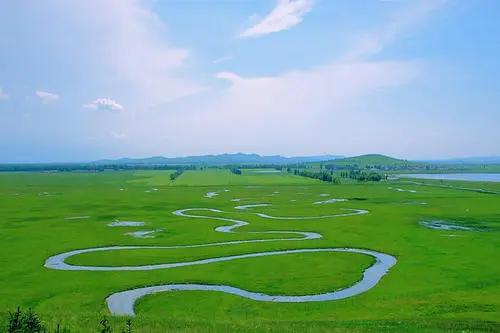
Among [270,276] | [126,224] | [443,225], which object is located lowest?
[270,276]

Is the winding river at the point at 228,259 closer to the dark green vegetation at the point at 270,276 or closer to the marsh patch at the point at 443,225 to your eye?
the dark green vegetation at the point at 270,276

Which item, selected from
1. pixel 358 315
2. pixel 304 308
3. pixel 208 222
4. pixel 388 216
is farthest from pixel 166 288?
pixel 388 216

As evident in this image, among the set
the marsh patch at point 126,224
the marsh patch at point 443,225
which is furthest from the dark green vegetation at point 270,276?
the marsh patch at point 443,225

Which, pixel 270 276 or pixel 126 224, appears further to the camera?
pixel 126 224

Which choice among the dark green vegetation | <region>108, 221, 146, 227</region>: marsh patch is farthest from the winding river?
<region>108, 221, 146, 227</region>: marsh patch

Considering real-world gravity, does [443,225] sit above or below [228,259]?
above

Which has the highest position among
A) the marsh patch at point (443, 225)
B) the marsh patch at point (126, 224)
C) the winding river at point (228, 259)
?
the marsh patch at point (443, 225)

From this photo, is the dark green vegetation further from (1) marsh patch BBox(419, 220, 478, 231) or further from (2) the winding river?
(1) marsh patch BBox(419, 220, 478, 231)

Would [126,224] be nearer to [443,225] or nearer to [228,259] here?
[228,259]

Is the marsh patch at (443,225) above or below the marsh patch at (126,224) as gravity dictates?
above

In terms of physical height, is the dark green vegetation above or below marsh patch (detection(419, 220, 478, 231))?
below

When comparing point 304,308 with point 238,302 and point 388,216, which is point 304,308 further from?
point 388,216

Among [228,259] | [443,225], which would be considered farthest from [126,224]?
[443,225]
